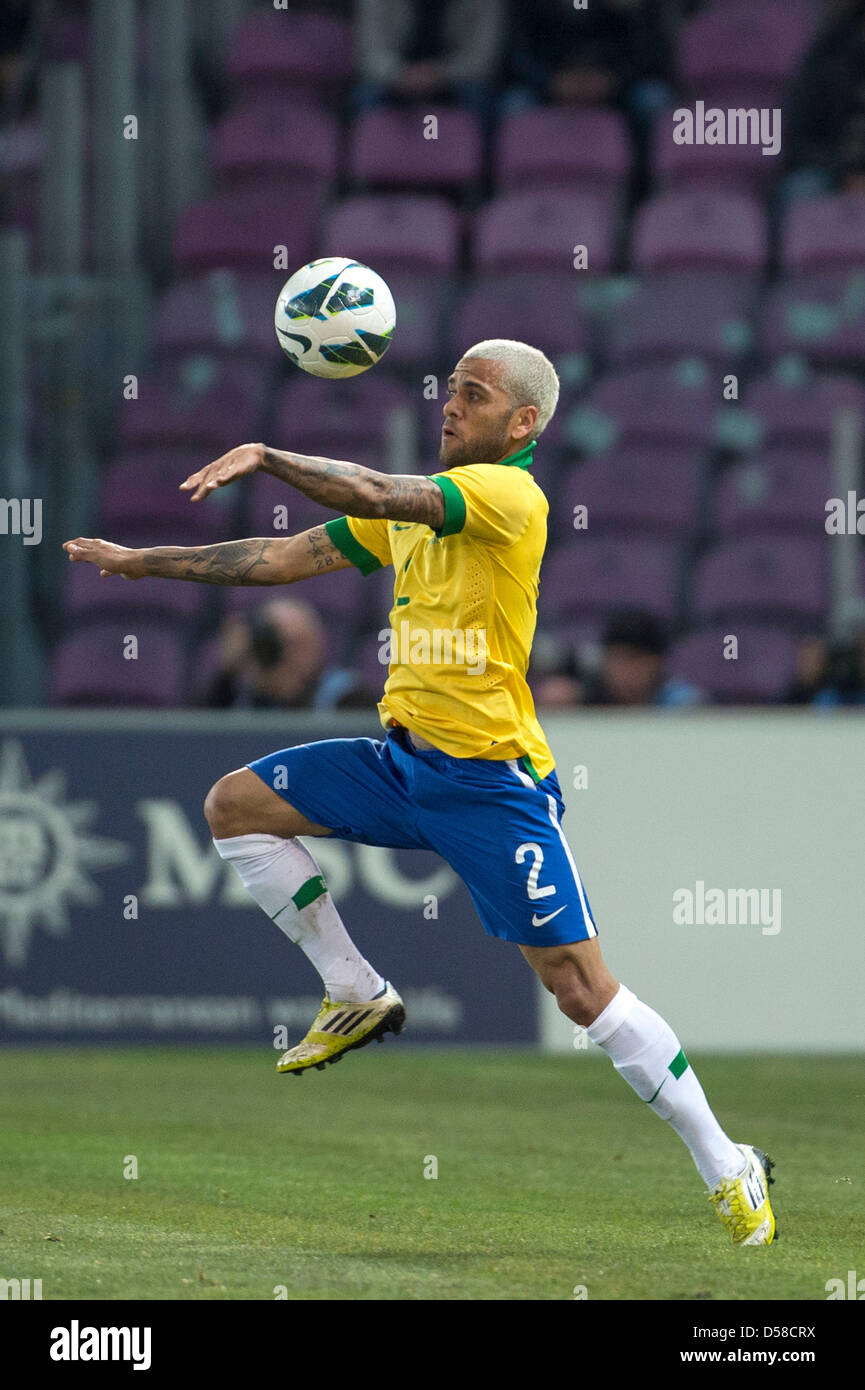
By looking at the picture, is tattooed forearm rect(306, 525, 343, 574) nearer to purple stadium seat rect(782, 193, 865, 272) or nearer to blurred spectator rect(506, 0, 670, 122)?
purple stadium seat rect(782, 193, 865, 272)

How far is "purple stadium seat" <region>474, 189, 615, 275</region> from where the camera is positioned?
49.1ft

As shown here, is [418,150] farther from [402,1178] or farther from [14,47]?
[402,1178]

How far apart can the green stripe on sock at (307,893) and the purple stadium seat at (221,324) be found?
910 centimetres

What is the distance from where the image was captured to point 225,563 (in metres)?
6.11

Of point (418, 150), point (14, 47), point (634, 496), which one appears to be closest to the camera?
point (634, 496)

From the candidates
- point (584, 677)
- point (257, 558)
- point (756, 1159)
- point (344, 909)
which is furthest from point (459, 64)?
point (756, 1159)

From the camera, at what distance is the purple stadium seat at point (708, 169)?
A: 15.5 metres

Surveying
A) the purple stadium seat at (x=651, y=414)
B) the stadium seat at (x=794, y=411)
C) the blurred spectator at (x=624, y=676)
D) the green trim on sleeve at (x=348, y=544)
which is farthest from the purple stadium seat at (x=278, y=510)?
the green trim on sleeve at (x=348, y=544)

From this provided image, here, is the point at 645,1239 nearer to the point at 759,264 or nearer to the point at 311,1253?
the point at 311,1253

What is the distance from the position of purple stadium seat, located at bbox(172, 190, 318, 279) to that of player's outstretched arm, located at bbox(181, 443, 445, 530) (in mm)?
10122

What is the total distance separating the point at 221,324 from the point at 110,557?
9.25 metres
